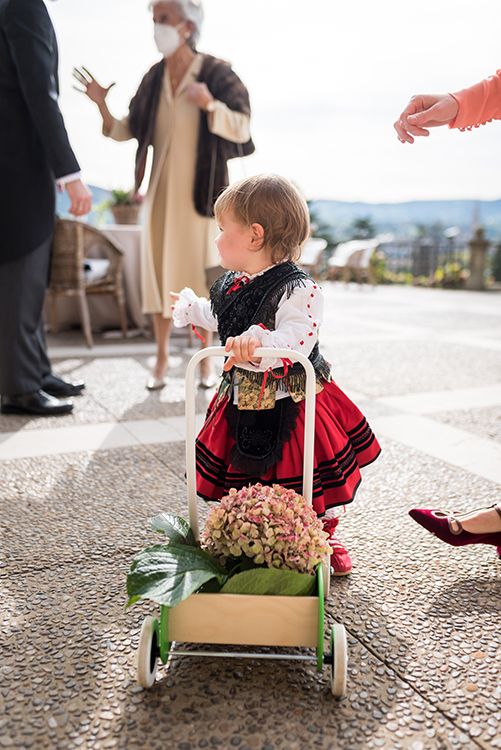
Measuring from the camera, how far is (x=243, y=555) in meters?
1.37

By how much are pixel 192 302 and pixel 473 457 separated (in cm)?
139

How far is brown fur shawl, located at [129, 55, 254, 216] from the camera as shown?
347 centimetres

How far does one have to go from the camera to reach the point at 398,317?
7781mm

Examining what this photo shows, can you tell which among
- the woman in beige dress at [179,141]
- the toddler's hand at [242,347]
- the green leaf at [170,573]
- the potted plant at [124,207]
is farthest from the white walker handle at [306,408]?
the potted plant at [124,207]

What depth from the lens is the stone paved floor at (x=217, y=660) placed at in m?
1.17

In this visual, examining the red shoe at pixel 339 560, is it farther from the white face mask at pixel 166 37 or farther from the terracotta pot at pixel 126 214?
the terracotta pot at pixel 126 214

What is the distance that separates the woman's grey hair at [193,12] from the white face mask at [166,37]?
3.4 inches

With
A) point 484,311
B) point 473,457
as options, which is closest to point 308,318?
point 473,457

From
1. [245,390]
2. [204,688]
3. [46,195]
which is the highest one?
[46,195]

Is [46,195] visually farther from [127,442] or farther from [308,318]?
[308,318]

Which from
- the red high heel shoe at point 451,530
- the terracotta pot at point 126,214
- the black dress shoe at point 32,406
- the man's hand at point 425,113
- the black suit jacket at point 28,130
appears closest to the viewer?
the man's hand at point 425,113

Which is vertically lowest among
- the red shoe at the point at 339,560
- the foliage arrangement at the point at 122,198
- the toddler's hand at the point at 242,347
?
the red shoe at the point at 339,560

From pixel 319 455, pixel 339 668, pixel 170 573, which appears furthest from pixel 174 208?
pixel 339 668

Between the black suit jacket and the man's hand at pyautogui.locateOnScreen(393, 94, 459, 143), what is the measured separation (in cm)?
169
